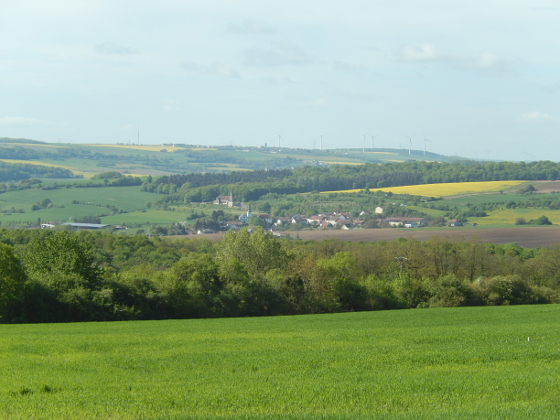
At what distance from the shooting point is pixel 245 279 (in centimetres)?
5766

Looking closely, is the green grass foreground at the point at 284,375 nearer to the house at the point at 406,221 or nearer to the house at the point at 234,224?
the house at the point at 406,221

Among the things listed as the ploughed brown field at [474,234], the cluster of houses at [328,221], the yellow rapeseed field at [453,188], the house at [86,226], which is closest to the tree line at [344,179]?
the yellow rapeseed field at [453,188]

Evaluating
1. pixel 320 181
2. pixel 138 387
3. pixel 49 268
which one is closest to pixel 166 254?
pixel 49 268

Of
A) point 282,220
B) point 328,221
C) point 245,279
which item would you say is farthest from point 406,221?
point 245,279

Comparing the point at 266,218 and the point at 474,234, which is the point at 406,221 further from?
the point at 266,218

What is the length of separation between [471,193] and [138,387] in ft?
479

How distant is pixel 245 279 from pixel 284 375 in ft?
122

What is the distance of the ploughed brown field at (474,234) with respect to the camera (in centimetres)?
10118

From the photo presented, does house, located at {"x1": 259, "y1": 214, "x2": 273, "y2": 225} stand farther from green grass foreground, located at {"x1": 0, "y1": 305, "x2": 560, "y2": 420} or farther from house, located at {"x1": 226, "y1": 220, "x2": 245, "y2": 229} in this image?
green grass foreground, located at {"x1": 0, "y1": 305, "x2": 560, "y2": 420}

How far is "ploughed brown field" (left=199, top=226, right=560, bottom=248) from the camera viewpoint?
101175 millimetres

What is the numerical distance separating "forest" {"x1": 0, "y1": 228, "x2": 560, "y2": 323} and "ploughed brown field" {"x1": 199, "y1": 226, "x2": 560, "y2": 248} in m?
8.22

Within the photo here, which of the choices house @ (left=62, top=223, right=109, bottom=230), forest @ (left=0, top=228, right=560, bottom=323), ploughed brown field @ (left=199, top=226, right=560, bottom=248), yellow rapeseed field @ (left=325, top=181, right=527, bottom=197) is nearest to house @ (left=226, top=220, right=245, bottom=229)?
ploughed brown field @ (left=199, top=226, right=560, bottom=248)

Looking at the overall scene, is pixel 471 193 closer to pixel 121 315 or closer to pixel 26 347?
pixel 121 315

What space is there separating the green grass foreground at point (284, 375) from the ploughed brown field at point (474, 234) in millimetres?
65607
